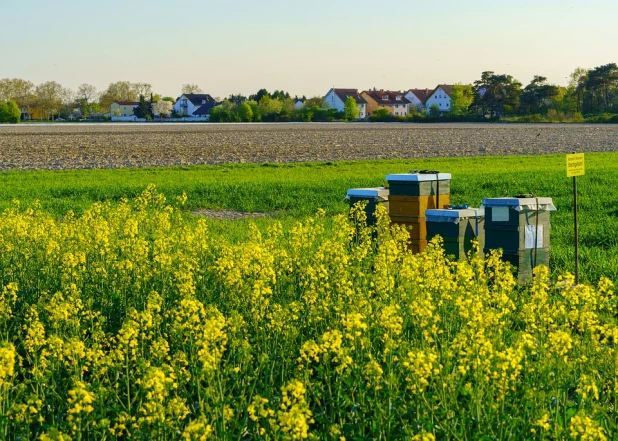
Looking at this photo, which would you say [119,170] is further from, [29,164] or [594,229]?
[594,229]

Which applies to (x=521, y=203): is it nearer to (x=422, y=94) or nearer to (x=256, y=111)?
(x=256, y=111)

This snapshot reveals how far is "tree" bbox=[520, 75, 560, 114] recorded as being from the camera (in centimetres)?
11956

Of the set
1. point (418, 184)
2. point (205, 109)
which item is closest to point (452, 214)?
point (418, 184)

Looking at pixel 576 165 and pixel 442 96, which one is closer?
pixel 576 165

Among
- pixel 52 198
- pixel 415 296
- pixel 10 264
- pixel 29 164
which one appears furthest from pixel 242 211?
pixel 29 164

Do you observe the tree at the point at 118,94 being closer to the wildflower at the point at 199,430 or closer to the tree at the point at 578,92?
the tree at the point at 578,92

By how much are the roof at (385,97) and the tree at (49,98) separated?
65.9 m

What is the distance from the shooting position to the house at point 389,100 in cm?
17371

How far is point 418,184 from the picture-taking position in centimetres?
1093

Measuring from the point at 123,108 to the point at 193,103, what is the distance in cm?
1514

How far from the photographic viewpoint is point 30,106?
166625 mm

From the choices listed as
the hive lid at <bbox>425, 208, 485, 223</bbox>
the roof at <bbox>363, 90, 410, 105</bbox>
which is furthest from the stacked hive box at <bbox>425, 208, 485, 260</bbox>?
the roof at <bbox>363, 90, 410, 105</bbox>

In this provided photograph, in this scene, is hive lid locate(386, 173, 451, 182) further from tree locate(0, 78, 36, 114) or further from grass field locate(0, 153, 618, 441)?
tree locate(0, 78, 36, 114)

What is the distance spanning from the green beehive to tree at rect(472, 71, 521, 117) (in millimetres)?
113087
